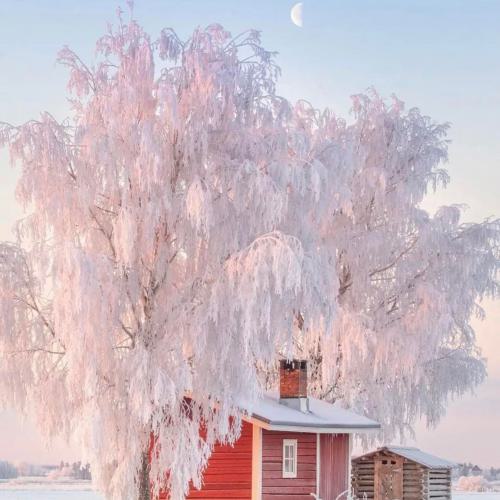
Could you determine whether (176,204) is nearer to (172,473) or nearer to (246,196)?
(246,196)

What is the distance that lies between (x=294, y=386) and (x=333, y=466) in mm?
2118

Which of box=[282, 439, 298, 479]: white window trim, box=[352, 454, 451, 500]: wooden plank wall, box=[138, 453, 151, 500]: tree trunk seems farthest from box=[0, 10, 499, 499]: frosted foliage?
box=[352, 454, 451, 500]: wooden plank wall

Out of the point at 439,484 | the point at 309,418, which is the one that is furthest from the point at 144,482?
the point at 439,484

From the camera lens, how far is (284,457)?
24.7 meters

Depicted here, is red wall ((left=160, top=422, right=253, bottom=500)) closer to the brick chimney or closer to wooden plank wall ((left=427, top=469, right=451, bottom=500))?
the brick chimney

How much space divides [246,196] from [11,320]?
5408 millimetres

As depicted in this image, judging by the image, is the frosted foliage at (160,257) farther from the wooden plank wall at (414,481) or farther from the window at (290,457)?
the wooden plank wall at (414,481)

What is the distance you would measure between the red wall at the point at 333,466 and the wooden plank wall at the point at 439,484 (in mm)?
2738

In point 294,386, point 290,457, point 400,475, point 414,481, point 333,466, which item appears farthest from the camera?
point 400,475

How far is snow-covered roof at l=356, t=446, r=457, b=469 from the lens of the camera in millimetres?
27078

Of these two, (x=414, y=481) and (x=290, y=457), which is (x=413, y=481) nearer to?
(x=414, y=481)

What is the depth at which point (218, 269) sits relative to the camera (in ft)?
72.3

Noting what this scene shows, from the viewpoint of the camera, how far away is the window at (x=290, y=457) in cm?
2475

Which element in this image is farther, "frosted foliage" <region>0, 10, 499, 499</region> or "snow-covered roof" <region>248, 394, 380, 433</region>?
"snow-covered roof" <region>248, 394, 380, 433</region>
